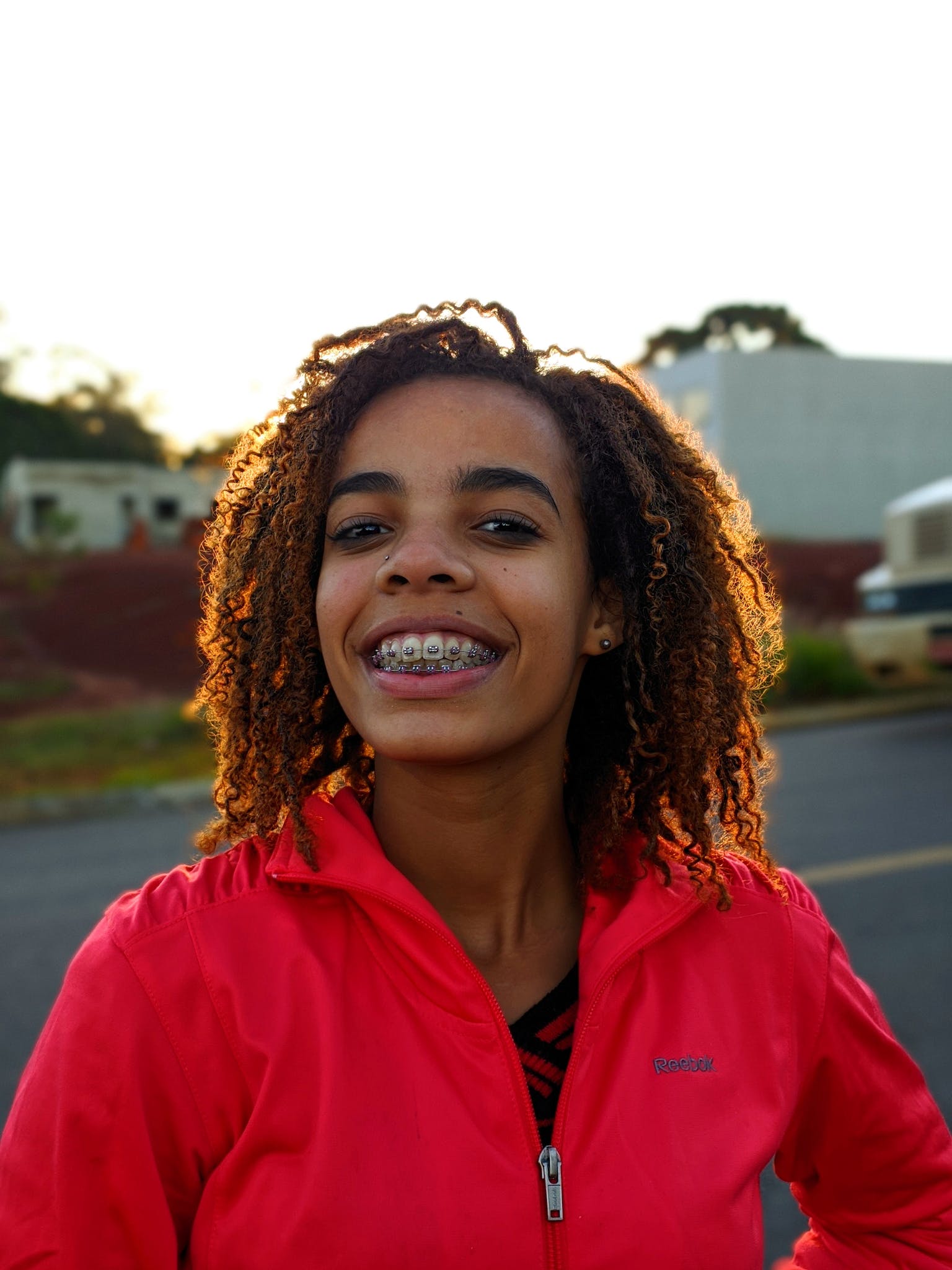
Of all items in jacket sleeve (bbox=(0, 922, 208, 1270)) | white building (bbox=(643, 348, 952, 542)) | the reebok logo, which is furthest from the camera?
white building (bbox=(643, 348, 952, 542))

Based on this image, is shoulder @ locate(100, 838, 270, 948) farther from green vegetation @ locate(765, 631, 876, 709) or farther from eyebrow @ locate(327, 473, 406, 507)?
green vegetation @ locate(765, 631, 876, 709)

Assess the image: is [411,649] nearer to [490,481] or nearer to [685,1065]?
[490,481]

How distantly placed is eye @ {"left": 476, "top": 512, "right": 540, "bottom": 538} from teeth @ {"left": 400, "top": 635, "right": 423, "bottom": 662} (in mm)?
222

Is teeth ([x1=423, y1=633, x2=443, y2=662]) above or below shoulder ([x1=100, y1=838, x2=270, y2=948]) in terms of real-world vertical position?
above

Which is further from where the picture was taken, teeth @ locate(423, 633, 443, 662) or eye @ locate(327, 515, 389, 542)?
eye @ locate(327, 515, 389, 542)

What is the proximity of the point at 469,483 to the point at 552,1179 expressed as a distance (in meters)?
1.04

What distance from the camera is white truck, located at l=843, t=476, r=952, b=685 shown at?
1079 centimetres

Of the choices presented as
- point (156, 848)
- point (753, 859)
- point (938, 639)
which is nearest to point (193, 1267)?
point (753, 859)

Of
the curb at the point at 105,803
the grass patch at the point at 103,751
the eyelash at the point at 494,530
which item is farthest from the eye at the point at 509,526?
the grass patch at the point at 103,751

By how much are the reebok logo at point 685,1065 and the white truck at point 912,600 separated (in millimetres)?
9573

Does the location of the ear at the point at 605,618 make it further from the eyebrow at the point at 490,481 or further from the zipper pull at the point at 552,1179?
the zipper pull at the point at 552,1179

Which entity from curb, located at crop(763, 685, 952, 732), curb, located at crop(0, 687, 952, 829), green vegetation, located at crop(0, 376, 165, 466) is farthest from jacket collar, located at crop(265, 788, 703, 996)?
green vegetation, located at crop(0, 376, 165, 466)

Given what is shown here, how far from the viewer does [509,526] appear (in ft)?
6.71

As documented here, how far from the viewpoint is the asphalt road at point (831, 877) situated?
16.2 ft
